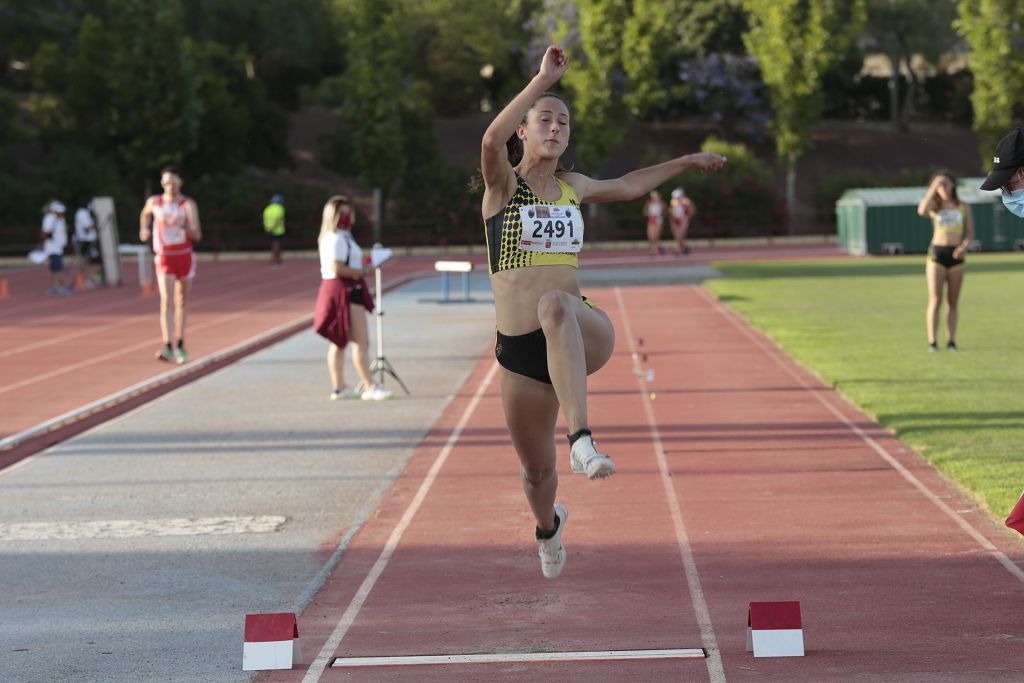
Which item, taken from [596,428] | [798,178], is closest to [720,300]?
[596,428]

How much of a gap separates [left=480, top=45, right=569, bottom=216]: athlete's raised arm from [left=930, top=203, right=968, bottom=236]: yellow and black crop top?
39.1ft

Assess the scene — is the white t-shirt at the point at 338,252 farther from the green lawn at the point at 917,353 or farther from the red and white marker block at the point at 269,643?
the red and white marker block at the point at 269,643

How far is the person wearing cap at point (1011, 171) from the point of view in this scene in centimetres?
572

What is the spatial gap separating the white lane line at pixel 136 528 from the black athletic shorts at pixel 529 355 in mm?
3363

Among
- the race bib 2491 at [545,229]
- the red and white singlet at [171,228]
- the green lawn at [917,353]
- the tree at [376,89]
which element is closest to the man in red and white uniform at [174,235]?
the red and white singlet at [171,228]

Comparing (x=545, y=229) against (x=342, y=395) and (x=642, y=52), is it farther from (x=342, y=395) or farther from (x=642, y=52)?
(x=642, y=52)

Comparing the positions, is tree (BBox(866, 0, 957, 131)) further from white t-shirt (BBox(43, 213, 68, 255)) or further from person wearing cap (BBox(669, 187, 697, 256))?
white t-shirt (BBox(43, 213, 68, 255))

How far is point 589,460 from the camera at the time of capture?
5.69 m

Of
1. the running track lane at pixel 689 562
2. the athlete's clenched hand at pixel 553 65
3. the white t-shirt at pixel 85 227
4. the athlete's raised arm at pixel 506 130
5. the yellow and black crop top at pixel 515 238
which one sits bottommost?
the running track lane at pixel 689 562

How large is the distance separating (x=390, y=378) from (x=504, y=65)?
56.2 m

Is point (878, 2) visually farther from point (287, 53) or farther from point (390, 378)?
point (390, 378)

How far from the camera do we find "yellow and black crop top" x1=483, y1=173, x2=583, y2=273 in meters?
6.10

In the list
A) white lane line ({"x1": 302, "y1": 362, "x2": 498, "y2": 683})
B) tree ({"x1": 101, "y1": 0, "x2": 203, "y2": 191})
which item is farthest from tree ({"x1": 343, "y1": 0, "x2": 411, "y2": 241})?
white lane line ({"x1": 302, "y1": 362, "x2": 498, "y2": 683})

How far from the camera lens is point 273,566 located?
803cm
